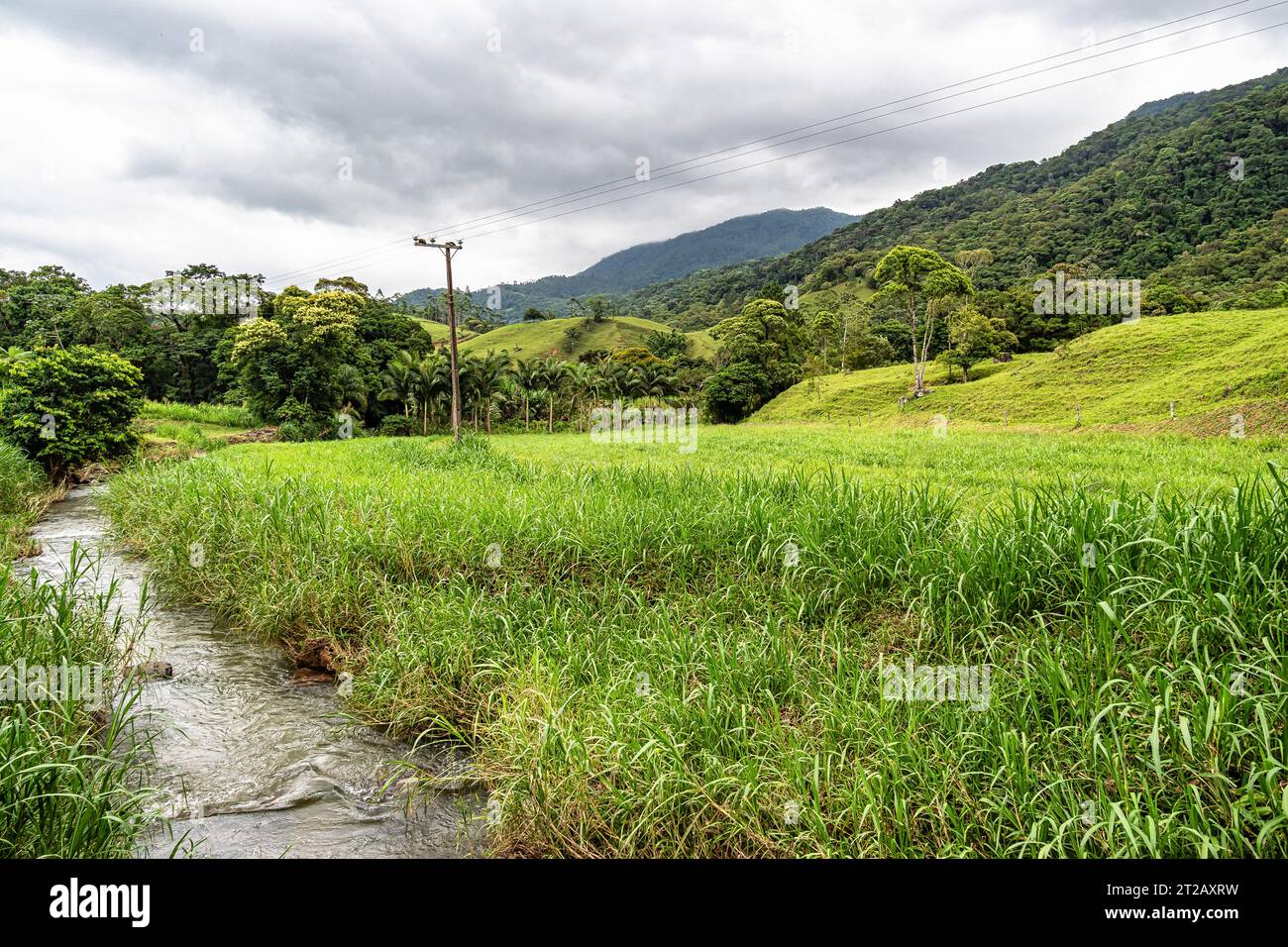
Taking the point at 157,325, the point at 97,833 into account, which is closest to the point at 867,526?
the point at 97,833

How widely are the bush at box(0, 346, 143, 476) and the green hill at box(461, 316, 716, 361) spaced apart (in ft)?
234

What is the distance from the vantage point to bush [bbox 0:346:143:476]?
18.6 m

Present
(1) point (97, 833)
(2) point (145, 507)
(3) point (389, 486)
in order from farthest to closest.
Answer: (2) point (145, 507), (3) point (389, 486), (1) point (97, 833)

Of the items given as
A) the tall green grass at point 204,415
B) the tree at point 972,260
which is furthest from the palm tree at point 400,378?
the tree at point 972,260

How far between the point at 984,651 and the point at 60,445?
→ 25286mm

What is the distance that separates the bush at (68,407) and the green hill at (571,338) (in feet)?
234

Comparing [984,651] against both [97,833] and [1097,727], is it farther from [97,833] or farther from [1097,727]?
[97,833]

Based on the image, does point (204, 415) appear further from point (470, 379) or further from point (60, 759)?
point (60, 759)

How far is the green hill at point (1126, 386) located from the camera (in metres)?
22.1

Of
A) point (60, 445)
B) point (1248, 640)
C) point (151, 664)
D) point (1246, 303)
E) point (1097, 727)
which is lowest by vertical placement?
point (151, 664)

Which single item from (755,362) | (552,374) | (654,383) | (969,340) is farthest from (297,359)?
(969,340)

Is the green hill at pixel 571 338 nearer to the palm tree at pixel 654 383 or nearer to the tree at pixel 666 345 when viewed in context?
the tree at pixel 666 345

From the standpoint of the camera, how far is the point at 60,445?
19062mm

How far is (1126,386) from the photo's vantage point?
32.5 metres
